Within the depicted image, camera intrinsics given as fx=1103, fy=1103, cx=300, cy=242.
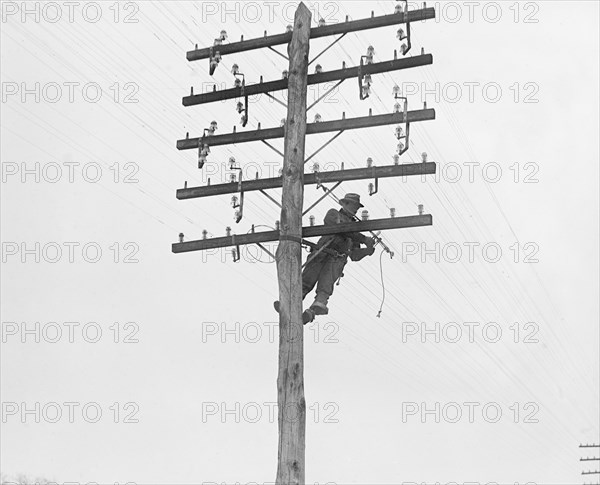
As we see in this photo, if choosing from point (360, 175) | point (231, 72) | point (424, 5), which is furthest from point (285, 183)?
point (424, 5)

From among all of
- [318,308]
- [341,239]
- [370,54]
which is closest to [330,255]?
[341,239]

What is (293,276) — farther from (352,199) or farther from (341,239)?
(352,199)

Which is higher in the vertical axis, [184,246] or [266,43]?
[266,43]

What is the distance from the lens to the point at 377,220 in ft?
38.5

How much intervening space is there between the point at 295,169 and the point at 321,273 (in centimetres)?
117

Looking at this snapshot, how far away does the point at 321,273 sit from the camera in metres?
12.0

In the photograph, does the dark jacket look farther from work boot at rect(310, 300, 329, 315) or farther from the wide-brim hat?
work boot at rect(310, 300, 329, 315)

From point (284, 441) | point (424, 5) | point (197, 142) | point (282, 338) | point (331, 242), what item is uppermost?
point (424, 5)

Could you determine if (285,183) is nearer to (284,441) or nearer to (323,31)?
(323,31)

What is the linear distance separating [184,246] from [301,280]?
1668mm

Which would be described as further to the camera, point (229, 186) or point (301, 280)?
point (229, 186)

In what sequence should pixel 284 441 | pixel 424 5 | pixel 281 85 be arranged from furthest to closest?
1. pixel 281 85
2. pixel 424 5
3. pixel 284 441

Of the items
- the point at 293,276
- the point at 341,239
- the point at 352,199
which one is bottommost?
the point at 293,276

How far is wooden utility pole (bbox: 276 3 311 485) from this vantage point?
1095 centimetres
